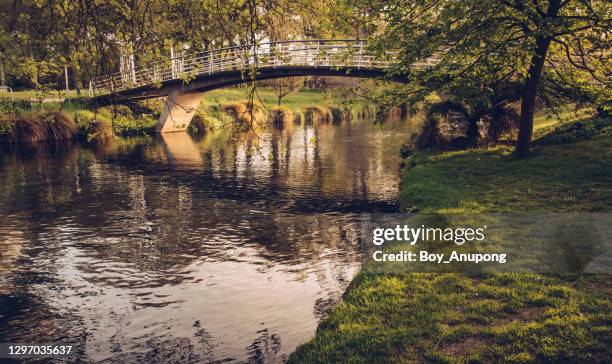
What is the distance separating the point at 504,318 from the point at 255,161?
2320 cm

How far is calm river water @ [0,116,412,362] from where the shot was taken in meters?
8.88

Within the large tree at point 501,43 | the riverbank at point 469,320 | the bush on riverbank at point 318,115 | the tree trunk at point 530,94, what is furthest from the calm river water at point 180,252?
the bush on riverbank at point 318,115

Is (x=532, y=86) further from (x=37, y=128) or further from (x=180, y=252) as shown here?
(x=37, y=128)

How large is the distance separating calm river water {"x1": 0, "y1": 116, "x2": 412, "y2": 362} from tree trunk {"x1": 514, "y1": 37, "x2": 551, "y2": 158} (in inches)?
200

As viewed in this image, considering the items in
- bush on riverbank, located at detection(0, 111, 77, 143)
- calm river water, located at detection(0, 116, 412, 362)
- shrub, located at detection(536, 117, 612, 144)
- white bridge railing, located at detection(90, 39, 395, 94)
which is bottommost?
calm river water, located at detection(0, 116, 412, 362)

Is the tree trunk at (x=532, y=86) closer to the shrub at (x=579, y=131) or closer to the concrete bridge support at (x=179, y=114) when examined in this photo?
the shrub at (x=579, y=131)

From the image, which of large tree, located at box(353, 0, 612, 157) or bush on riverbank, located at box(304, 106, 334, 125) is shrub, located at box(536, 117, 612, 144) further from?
bush on riverbank, located at box(304, 106, 334, 125)

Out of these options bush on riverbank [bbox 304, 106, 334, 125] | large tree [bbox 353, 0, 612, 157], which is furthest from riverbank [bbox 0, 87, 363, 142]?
large tree [bbox 353, 0, 612, 157]

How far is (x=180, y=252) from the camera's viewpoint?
1341cm

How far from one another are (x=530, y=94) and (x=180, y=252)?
13.6 meters

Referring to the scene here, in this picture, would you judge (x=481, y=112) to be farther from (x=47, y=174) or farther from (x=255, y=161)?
(x=47, y=174)

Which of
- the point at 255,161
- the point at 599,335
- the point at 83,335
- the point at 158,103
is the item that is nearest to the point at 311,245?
Result: the point at 83,335

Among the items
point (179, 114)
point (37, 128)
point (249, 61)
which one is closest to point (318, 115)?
point (179, 114)

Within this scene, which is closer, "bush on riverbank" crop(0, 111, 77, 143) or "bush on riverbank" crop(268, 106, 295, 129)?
"bush on riverbank" crop(0, 111, 77, 143)
